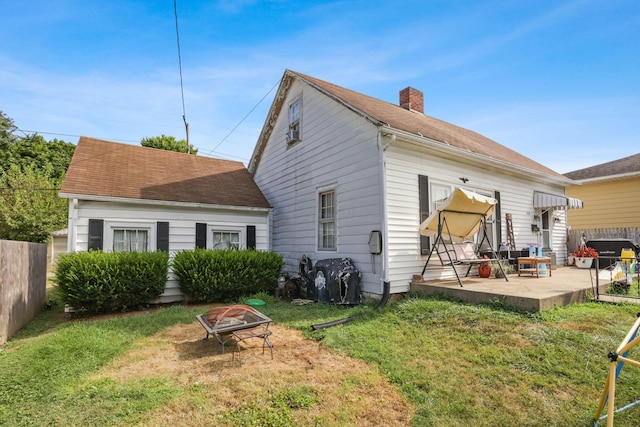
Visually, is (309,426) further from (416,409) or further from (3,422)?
(3,422)

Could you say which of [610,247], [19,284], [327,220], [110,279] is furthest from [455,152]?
[19,284]

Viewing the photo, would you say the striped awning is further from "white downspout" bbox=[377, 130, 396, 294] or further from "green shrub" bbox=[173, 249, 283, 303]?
"green shrub" bbox=[173, 249, 283, 303]

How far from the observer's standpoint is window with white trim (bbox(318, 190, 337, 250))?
832cm

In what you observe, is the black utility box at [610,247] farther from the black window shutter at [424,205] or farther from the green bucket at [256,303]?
the green bucket at [256,303]

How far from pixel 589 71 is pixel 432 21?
4.22 metres

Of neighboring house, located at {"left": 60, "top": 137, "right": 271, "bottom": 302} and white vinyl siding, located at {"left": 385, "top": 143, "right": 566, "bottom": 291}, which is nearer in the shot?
white vinyl siding, located at {"left": 385, "top": 143, "right": 566, "bottom": 291}

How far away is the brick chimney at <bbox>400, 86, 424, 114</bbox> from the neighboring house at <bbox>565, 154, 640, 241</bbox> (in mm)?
6819

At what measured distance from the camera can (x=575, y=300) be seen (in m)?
5.44

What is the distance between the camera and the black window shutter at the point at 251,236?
996cm

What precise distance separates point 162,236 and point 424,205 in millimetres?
6730

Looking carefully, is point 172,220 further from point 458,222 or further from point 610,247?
point 610,247

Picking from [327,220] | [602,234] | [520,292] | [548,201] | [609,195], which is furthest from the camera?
[609,195]

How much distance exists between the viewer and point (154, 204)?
860 cm

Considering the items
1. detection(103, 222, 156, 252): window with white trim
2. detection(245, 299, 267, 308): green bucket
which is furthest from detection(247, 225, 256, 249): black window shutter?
detection(245, 299, 267, 308): green bucket
